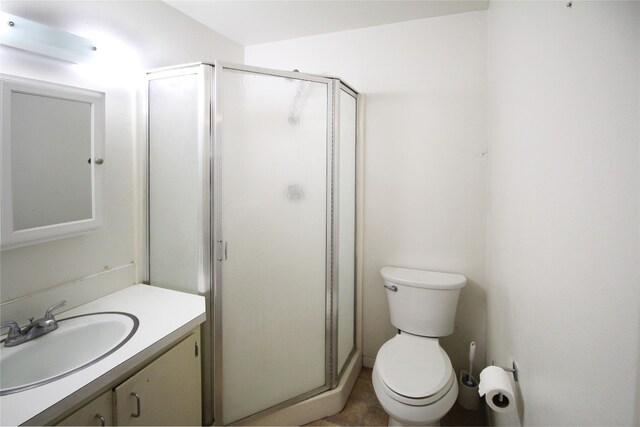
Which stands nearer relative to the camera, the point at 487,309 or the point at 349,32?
the point at 487,309

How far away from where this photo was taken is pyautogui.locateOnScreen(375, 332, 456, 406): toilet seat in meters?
1.40

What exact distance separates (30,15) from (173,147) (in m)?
0.72

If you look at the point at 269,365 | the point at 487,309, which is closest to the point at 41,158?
the point at 269,365

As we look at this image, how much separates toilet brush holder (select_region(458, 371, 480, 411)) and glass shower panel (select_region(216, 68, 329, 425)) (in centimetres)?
91

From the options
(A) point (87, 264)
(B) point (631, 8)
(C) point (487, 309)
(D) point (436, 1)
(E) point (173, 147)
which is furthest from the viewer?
(C) point (487, 309)

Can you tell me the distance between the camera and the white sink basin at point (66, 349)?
1.03m

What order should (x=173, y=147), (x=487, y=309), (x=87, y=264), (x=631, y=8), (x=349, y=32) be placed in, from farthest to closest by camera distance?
(x=349, y=32), (x=487, y=309), (x=173, y=147), (x=87, y=264), (x=631, y=8)

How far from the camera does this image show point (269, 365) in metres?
1.69

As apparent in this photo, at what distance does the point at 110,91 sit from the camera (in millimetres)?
1533

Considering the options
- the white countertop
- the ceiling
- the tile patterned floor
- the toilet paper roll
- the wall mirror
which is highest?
the ceiling

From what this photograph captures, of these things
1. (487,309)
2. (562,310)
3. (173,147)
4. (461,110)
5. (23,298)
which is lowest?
(487,309)

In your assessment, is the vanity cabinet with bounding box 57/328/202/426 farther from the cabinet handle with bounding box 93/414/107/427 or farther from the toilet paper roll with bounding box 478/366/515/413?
the toilet paper roll with bounding box 478/366/515/413

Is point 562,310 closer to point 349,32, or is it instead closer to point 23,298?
point 23,298

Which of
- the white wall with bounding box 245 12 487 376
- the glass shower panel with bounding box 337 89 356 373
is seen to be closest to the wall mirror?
the glass shower panel with bounding box 337 89 356 373
